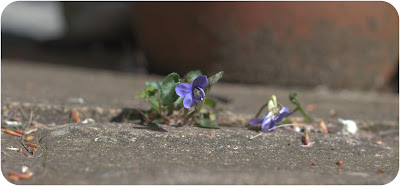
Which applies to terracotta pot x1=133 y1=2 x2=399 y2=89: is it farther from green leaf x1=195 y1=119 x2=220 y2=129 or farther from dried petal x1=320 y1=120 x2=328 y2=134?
green leaf x1=195 y1=119 x2=220 y2=129

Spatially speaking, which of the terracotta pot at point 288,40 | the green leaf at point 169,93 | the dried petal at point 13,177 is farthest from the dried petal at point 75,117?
the terracotta pot at point 288,40

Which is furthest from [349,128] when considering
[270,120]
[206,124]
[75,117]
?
[75,117]

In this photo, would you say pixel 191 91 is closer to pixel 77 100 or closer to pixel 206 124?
pixel 206 124

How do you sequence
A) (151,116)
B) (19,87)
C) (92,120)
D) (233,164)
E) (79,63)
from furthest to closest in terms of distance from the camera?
(79,63) < (19,87) < (92,120) < (151,116) < (233,164)

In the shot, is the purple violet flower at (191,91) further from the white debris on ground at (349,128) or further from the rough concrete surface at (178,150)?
the white debris on ground at (349,128)

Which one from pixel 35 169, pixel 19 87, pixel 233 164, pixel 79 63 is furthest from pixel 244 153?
pixel 79 63

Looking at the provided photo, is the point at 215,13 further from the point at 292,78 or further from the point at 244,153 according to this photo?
the point at 244,153
